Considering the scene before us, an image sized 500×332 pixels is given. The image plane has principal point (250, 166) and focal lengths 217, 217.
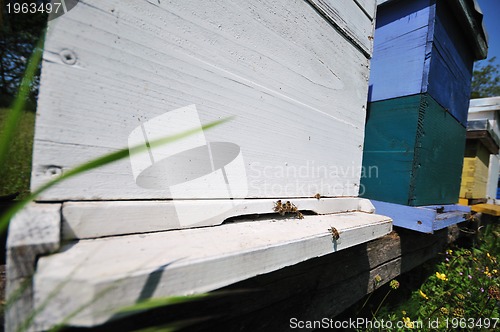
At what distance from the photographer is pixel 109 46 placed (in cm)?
51

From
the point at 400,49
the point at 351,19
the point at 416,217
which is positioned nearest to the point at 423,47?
the point at 400,49

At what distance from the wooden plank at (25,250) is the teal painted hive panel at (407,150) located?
5.66ft

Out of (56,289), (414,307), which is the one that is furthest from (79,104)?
(414,307)

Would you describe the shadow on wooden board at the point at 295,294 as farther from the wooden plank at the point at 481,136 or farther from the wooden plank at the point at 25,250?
the wooden plank at the point at 481,136

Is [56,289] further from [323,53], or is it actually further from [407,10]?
[407,10]

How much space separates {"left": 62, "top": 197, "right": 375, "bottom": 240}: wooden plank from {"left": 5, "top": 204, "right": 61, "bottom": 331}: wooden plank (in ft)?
0.16

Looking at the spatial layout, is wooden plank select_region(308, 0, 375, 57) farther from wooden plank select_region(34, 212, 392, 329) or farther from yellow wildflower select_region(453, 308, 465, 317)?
yellow wildflower select_region(453, 308, 465, 317)

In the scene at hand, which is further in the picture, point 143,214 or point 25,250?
point 143,214

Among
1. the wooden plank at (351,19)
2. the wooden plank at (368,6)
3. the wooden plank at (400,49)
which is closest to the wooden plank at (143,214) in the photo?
the wooden plank at (351,19)

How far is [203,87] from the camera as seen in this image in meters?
0.67

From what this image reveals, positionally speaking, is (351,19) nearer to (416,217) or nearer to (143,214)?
(416,217)

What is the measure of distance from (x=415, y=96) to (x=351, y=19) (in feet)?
2.29

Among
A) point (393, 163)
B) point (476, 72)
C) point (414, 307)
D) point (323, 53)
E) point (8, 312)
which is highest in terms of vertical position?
point (476, 72)

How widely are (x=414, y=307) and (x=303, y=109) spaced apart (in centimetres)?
206
